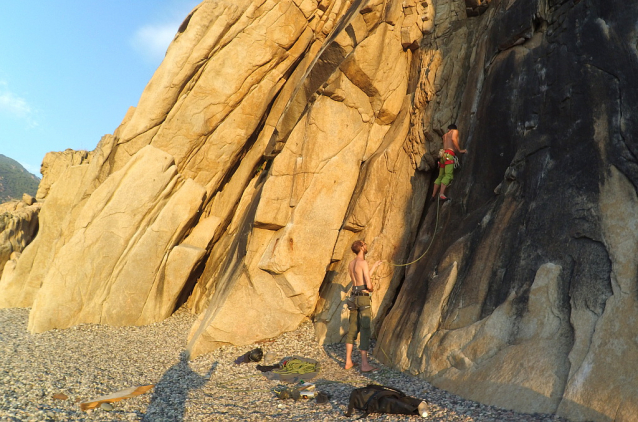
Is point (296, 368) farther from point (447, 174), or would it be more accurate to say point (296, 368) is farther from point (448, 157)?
point (448, 157)

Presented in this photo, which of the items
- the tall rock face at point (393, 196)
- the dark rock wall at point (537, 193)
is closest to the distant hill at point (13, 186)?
the tall rock face at point (393, 196)

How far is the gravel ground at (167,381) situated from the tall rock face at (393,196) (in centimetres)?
65

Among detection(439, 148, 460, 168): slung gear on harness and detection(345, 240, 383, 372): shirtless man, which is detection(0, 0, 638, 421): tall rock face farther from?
detection(345, 240, 383, 372): shirtless man

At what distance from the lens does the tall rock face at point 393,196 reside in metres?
7.65

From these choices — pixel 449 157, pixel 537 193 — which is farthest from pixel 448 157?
pixel 537 193

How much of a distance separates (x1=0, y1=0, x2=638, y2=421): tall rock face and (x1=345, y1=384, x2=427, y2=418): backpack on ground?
4.14 feet

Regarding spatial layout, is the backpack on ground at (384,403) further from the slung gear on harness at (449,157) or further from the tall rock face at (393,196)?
the slung gear on harness at (449,157)

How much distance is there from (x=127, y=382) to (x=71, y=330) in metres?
7.57

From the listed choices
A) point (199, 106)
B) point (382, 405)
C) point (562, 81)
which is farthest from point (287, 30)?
point (382, 405)

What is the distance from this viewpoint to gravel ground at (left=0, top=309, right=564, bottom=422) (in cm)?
803

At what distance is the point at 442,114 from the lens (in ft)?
45.1

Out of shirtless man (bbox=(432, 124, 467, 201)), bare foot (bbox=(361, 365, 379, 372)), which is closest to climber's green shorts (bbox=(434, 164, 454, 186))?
shirtless man (bbox=(432, 124, 467, 201))

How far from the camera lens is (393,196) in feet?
46.9

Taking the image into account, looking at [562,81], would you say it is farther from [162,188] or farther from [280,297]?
[162,188]
